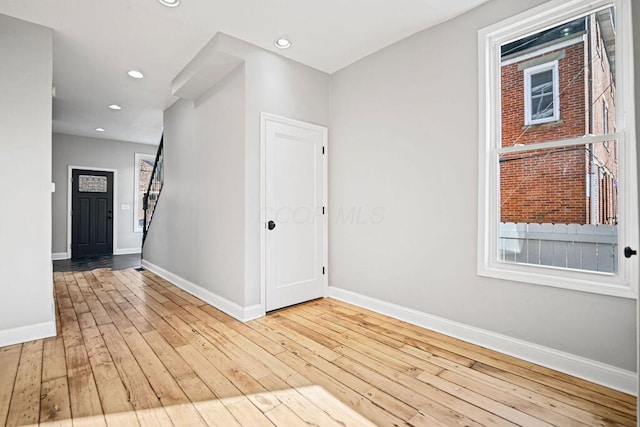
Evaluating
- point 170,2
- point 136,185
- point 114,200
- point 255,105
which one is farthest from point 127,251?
point 170,2

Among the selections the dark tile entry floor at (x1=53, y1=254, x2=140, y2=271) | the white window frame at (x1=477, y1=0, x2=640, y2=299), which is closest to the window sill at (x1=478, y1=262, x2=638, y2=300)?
the white window frame at (x1=477, y1=0, x2=640, y2=299)

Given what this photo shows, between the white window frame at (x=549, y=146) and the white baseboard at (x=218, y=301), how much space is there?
2117mm

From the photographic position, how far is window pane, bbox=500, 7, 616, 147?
2066 millimetres

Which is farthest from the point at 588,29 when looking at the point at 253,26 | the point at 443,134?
the point at 253,26

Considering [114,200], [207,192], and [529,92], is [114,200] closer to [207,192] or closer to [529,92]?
[207,192]

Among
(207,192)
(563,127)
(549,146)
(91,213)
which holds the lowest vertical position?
(91,213)

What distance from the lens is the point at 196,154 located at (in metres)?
4.11

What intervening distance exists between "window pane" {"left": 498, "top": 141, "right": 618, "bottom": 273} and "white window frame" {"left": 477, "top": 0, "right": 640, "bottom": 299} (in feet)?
0.18

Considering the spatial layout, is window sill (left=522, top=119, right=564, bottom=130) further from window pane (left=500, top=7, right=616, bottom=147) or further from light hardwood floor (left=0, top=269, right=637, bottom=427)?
light hardwood floor (left=0, top=269, right=637, bottom=427)

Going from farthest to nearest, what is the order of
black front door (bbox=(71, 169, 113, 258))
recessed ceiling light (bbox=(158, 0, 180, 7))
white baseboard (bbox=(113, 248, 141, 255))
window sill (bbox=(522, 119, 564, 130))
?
white baseboard (bbox=(113, 248, 141, 255)), black front door (bbox=(71, 169, 113, 258)), recessed ceiling light (bbox=(158, 0, 180, 7)), window sill (bbox=(522, 119, 564, 130))

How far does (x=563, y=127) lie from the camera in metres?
2.24

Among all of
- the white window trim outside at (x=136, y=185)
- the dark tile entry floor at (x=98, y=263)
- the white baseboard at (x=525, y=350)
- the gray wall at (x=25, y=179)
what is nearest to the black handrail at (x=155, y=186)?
the dark tile entry floor at (x=98, y=263)

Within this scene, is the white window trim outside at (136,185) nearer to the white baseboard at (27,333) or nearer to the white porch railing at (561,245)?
the white baseboard at (27,333)

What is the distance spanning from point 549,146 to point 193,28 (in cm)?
315
